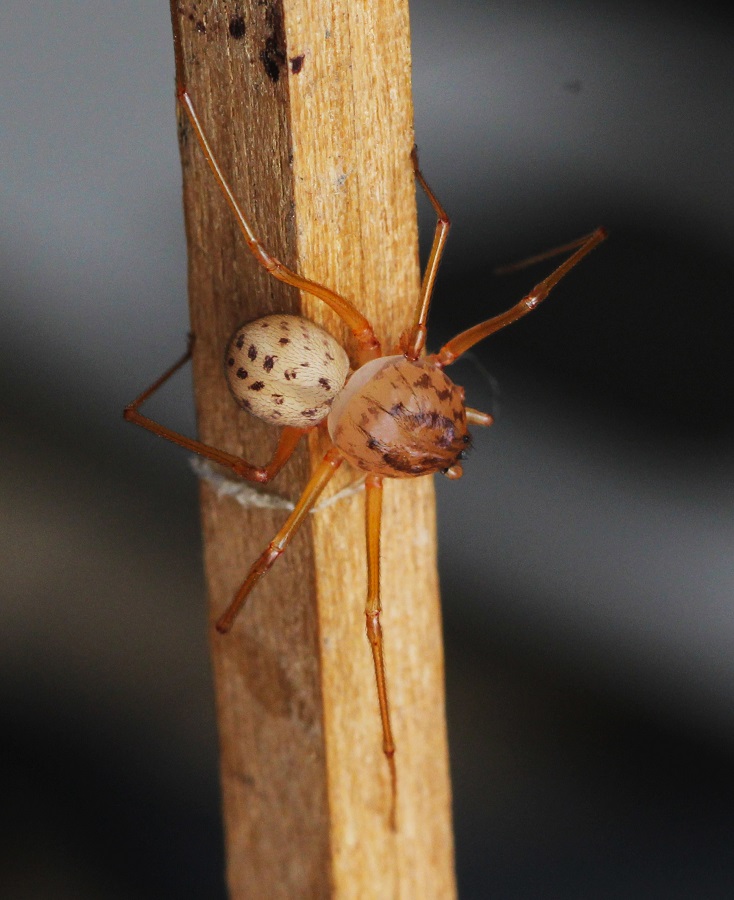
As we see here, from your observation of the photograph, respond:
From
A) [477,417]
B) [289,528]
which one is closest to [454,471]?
[477,417]

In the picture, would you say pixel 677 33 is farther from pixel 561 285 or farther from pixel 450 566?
pixel 450 566

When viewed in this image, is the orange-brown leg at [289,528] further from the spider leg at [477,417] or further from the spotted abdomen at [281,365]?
the spider leg at [477,417]

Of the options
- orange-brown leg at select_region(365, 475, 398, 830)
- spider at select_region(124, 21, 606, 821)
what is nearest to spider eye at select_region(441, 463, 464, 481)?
spider at select_region(124, 21, 606, 821)

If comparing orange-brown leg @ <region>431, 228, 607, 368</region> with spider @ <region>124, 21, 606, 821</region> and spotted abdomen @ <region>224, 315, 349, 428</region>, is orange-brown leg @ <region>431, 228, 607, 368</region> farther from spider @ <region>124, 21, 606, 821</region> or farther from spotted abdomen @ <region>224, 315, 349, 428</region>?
spotted abdomen @ <region>224, 315, 349, 428</region>

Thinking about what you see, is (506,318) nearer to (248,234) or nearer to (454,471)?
(454,471)

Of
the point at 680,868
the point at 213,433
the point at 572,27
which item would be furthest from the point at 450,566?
the point at 213,433

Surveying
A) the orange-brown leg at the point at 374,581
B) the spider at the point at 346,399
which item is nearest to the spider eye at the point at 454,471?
the spider at the point at 346,399
